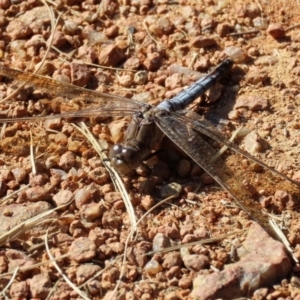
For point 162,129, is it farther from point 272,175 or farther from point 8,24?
point 8,24

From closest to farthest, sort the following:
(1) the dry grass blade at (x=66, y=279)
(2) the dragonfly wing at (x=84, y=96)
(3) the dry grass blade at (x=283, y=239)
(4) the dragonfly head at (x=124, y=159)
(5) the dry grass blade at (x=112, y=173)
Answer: (1) the dry grass blade at (x=66, y=279) < (3) the dry grass blade at (x=283, y=239) < (5) the dry grass blade at (x=112, y=173) < (4) the dragonfly head at (x=124, y=159) < (2) the dragonfly wing at (x=84, y=96)

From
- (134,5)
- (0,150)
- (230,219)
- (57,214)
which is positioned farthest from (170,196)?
(134,5)

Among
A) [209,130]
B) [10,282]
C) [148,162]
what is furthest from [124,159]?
[10,282]

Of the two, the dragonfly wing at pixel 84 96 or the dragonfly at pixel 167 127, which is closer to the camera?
the dragonfly at pixel 167 127

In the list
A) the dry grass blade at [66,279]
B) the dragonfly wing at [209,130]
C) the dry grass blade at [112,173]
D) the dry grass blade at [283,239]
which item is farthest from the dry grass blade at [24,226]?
the dry grass blade at [283,239]

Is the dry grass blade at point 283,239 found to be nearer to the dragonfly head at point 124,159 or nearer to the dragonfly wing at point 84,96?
the dragonfly head at point 124,159

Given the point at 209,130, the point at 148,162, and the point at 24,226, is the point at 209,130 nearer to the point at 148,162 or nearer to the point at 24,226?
the point at 148,162
